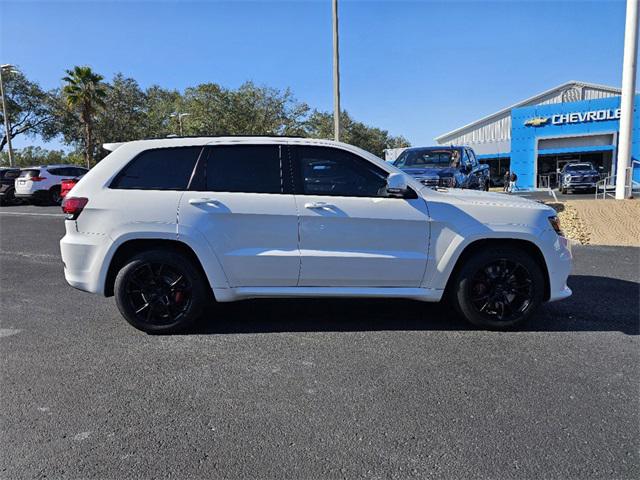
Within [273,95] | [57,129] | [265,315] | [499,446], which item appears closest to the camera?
[499,446]

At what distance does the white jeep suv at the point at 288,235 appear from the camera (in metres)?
4.10

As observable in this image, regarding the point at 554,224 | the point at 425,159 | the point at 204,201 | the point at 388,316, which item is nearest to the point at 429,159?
the point at 425,159

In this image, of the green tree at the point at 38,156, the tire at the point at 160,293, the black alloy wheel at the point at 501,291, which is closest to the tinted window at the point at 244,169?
the tire at the point at 160,293

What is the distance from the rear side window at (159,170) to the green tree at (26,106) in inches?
1580

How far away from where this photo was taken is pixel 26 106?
37.0m

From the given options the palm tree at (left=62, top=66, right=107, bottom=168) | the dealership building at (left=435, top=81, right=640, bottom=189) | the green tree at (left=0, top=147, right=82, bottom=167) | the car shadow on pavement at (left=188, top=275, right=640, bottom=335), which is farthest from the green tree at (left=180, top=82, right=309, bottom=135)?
the green tree at (left=0, top=147, right=82, bottom=167)

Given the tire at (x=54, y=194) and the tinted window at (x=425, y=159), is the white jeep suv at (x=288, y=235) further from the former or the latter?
the tire at (x=54, y=194)

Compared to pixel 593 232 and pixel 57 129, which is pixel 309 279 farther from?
pixel 57 129

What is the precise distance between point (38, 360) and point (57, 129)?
4199cm

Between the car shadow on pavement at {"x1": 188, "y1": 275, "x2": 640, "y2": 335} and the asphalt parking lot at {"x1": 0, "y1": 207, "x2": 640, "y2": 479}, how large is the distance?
0.03 meters

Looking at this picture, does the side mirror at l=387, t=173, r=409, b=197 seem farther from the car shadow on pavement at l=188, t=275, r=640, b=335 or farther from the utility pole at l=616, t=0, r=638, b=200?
the utility pole at l=616, t=0, r=638, b=200

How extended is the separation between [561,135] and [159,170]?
3386 cm

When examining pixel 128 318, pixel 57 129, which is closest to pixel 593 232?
pixel 128 318

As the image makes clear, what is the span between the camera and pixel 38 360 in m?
3.77
